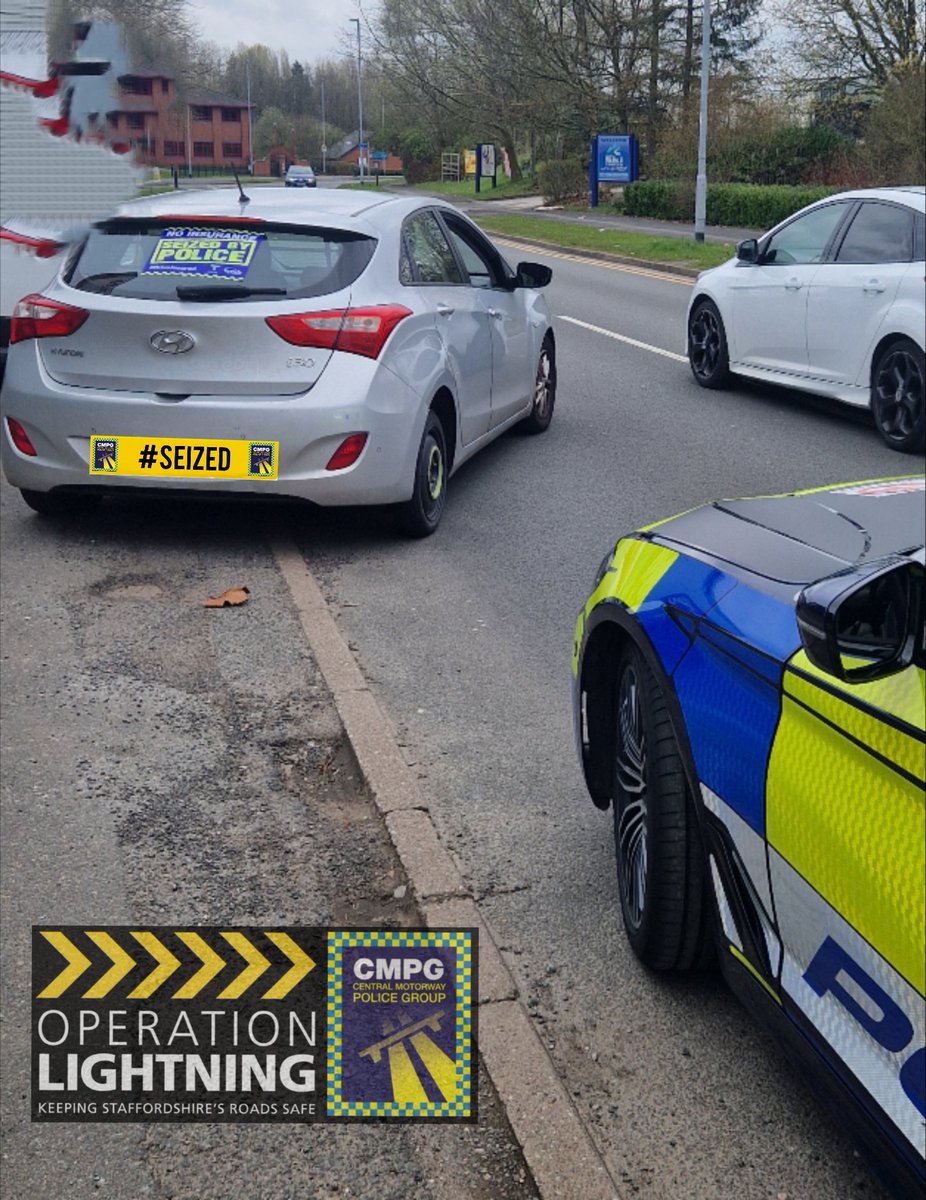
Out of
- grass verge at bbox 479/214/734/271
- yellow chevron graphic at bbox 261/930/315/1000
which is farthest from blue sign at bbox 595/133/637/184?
yellow chevron graphic at bbox 261/930/315/1000

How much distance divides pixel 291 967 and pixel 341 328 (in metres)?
3.75

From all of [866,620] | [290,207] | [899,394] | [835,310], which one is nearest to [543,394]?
[835,310]

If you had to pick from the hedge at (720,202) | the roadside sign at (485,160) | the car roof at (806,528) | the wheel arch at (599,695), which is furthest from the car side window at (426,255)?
the roadside sign at (485,160)

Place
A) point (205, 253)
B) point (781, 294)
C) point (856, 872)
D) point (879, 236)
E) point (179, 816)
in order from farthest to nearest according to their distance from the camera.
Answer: point (781, 294)
point (879, 236)
point (205, 253)
point (179, 816)
point (856, 872)

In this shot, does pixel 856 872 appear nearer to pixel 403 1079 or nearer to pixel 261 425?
pixel 403 1079

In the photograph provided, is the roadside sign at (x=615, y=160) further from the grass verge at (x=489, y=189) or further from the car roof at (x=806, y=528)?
the car roof at (x=806, y=528)

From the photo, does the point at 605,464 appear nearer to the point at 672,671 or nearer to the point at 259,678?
the point at 259,678

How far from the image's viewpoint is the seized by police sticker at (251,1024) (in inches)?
118

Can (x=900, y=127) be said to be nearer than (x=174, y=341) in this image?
Yes

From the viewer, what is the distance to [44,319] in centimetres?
677

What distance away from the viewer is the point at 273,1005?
10.9 feet

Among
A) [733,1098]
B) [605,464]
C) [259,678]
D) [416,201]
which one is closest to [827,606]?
[733,1098]

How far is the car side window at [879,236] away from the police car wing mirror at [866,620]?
793 centimetres

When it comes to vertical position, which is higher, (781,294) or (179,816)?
(781,294)
